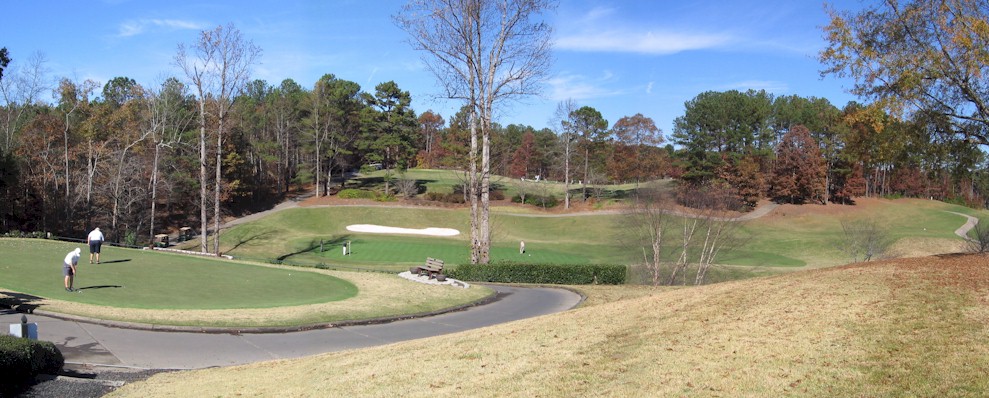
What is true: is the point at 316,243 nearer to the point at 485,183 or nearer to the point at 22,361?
the point at 485,183

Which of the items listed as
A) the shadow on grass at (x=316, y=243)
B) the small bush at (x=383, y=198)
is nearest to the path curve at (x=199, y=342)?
the shadow on grass at (x=316, y=243)

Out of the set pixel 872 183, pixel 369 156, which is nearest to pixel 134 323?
pixel 369 156

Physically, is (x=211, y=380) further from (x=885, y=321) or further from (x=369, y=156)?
(x=369, y=156)

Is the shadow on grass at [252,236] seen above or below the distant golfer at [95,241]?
below

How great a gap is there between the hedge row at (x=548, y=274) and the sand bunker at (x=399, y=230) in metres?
29.0

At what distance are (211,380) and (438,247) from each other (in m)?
38.5

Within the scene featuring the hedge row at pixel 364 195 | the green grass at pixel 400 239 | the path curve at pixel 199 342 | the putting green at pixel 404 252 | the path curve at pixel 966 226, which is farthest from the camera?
the hedge row at pixel 364 195

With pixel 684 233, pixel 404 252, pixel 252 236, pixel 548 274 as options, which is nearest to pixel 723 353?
pixel 548 274

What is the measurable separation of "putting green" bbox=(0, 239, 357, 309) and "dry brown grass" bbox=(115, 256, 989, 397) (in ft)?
24.3

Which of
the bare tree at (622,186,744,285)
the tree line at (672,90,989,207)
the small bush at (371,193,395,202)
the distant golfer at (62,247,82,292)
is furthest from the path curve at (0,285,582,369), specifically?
the tree line at (672,90,989,207)

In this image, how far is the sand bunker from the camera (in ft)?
187

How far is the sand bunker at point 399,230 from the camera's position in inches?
2245

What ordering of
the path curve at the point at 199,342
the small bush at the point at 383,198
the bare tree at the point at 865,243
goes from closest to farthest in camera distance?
the path curve at the point at 199,342
the bare tree at the point at 865,243
the small bush at the point at 383,198

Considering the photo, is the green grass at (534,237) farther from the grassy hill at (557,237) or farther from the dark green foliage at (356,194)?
the dark green foliage at (356,194)
